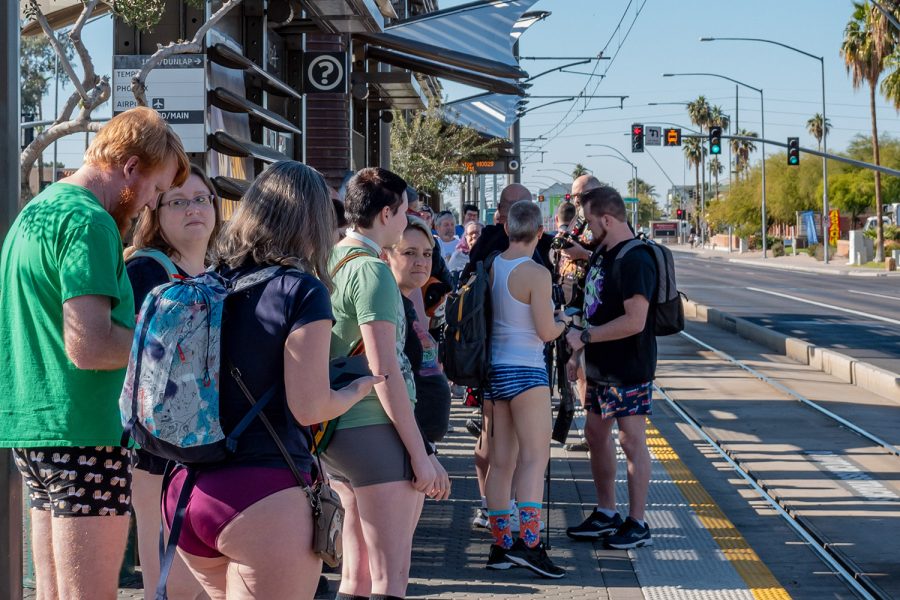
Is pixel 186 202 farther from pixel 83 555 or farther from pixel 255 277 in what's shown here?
pixel 83 555

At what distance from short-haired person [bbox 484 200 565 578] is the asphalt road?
1165 cm

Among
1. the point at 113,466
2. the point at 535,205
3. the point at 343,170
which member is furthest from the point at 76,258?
the point at 343,170

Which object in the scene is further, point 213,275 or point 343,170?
point 343,170

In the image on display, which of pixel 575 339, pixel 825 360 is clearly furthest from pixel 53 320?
pixel 825 360

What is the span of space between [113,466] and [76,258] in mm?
606

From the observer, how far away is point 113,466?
3338 mm

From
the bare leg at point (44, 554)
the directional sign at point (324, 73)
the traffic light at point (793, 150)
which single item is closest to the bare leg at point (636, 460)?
the bare leg at point (44, 554)

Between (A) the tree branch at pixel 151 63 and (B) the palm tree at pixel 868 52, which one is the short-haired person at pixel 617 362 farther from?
(B) the palm tree at pixel 868 52

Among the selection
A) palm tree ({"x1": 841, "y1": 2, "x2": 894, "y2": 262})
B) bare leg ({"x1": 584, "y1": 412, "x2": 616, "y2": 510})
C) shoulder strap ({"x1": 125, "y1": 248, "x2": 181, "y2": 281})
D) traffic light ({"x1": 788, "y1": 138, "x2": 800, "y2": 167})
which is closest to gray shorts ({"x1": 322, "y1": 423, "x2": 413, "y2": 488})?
shoulder strap ({"x1": 125, "y1": 248, "x2": 181, "y2": 281})

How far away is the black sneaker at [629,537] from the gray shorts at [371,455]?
2.80 meters

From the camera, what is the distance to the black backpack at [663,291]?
6.69 m

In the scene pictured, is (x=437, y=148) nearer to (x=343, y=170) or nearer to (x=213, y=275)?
(x=343, y=170)

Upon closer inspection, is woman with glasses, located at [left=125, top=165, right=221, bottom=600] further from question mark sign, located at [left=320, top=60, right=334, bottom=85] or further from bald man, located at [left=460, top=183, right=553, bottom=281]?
question mark sign, located at [left=320, top=60, right=334, bottom=85]

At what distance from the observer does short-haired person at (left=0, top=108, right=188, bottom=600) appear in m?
3.17
